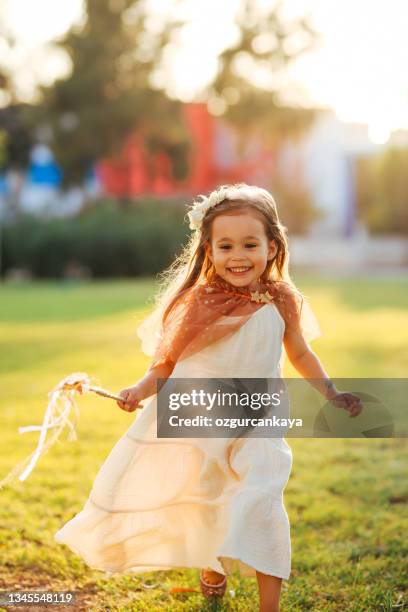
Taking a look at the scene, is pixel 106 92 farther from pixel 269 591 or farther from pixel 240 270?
pixel 269 591

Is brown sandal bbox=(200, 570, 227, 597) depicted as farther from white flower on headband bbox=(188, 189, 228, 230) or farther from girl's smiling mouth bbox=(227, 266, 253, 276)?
white flower on headband bbox=(188, 189, 228, 230)

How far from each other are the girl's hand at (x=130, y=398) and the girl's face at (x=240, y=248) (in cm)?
45

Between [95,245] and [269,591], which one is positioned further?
[95,245]

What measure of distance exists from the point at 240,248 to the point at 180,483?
2.40 ft

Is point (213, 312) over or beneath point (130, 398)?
over

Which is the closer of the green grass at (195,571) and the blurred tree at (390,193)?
the green grass at (195,571)

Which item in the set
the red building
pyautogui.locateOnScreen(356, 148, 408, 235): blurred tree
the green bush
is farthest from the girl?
pyautogui.locateOnScreen(356, 148, 408, 235): blurred tree

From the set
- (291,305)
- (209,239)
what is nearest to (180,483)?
(291,305)

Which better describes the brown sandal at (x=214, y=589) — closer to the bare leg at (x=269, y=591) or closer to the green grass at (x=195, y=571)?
the green grass at (x=195, y=571)

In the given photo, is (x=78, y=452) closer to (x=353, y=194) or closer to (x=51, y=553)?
(x=51, y=553)

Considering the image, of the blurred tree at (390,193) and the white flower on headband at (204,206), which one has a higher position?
the blurred tree at (390,193)

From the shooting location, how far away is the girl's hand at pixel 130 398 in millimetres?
2861

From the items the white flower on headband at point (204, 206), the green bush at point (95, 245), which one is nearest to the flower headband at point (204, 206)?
the white flower on headband at point (204, 206)

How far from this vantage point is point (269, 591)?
2.71 m
